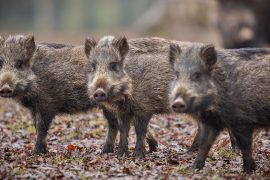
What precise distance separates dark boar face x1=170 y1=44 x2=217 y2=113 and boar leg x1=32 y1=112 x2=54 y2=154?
2.49 meters

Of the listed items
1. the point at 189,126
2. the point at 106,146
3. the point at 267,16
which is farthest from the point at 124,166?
the point at 267,16

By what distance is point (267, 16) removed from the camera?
19.6m

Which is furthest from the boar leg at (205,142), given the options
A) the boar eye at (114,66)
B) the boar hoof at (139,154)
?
the boar eye at (114,66)

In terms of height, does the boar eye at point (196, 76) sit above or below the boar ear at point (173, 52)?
below

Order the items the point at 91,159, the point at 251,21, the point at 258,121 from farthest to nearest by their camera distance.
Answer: the point at 251,21 → the point at 91,159 → the point at 258,121

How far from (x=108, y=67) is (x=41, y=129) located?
1473mm

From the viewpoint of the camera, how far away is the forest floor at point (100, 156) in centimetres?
858

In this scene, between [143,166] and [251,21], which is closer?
[143,166]

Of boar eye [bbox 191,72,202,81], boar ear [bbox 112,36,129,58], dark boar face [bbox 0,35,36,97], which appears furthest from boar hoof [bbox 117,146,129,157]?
boar eye [bbox 191,72,202,81]

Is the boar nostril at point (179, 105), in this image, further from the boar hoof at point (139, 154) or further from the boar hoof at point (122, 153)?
the boar hoof at point (122, 153)

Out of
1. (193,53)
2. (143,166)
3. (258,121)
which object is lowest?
(143,166)

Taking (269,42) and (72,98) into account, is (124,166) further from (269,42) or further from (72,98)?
(269,42)

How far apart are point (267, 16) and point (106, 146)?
10271 mm

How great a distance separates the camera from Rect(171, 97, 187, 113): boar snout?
27.2 ft
